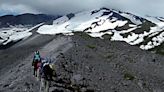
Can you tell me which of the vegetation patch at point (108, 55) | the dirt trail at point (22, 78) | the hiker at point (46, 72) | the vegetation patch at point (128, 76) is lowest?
the vegetation patch at point (128, 76)

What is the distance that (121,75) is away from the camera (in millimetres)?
41438

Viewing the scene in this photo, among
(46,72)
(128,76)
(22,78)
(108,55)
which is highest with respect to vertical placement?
(46,72)

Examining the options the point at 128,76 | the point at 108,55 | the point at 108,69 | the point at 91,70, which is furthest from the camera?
the point at 108,55

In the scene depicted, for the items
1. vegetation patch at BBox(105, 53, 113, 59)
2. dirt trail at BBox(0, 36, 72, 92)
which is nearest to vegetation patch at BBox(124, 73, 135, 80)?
vegetation patch at BBox(105, 53, 113, 59)

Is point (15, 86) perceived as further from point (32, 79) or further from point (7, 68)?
point (7, 68)

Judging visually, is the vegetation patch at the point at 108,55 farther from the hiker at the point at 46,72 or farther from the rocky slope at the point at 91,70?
the hiker at the point at 46,72

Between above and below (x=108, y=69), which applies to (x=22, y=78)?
above

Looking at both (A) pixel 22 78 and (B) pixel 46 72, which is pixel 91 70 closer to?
(A) pixel 22 78

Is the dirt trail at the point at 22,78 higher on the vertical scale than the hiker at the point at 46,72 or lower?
lower

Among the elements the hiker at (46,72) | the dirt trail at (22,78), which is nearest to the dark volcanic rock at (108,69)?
the dirt trail at (22,78)

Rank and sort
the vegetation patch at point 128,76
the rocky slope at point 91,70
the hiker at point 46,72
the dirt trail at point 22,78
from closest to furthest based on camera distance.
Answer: the hiker at point 46,72, the dirt trail at point 22,78, the rocky slope at point 91,70, the vegetation patch at point 128,76

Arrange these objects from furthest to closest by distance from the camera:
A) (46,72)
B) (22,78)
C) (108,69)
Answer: (108,69) → (22,78) → (46,72)

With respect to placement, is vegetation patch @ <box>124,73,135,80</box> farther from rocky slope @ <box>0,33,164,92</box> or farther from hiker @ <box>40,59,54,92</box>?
hiker @ <box>40,59,54,92</box>

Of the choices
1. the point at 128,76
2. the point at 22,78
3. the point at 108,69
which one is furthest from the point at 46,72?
the point at 128,76
